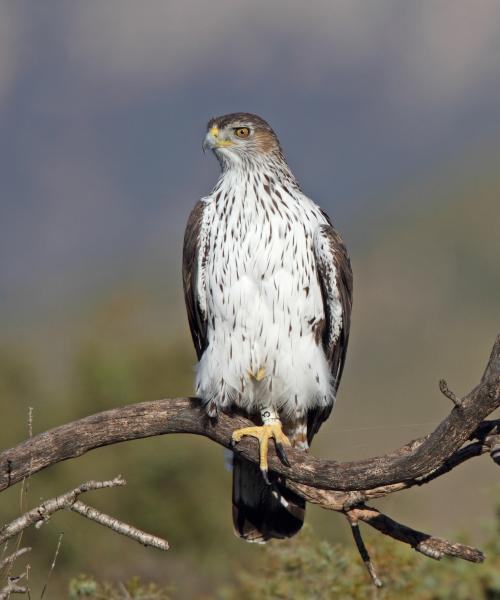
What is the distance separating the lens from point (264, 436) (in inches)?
266

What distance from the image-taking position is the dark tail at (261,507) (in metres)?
7.18

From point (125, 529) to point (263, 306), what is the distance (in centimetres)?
194

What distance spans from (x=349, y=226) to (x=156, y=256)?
23.6 meters

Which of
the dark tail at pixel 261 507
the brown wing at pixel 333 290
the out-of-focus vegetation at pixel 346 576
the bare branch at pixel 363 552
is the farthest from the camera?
the out-of-focus vegetation at pixel 346 576

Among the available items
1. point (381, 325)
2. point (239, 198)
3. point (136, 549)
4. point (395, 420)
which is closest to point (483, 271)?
point (381, 325)

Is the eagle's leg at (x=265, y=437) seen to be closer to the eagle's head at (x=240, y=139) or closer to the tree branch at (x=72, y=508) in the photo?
the tree branch at (x=72, y=508)

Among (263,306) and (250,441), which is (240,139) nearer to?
(263,306)

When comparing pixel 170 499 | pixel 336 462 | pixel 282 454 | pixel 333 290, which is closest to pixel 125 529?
pixel 336 462

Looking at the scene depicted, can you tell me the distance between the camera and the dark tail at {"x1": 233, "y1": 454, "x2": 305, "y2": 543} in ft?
23.6

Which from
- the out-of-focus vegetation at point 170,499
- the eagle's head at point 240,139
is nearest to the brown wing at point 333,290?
the out-of-focus vegetation at point 170,499

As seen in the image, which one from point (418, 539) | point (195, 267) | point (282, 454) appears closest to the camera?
point (418, 539)

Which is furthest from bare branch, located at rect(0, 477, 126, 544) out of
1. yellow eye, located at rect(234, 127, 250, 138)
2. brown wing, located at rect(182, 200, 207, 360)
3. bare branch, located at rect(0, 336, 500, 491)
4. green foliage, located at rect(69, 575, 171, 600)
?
yellow eye, located at rect(234, 127, 250, 138)

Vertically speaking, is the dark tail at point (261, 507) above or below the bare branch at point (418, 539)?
below

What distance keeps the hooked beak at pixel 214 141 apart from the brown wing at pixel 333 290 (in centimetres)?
94
